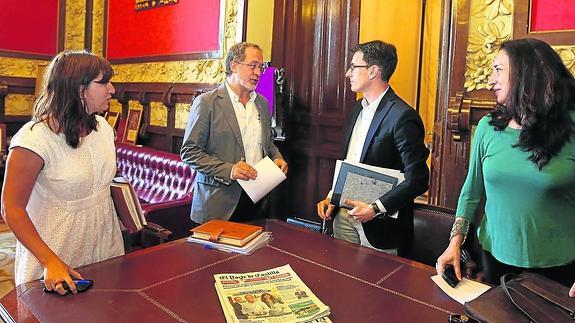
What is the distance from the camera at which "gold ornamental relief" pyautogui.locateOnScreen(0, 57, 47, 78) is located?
5582 millimetres

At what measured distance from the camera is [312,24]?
13.4 feet

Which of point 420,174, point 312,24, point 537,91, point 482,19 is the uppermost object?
point 312,24

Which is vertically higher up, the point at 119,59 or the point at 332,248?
the point at 119,59

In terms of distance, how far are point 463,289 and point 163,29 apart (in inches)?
175

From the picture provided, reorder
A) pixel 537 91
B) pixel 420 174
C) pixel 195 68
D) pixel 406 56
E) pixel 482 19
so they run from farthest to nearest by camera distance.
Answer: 1. pixel 406 56
2. pixel 195 68
3. pixel 482 19
4. pixel 420 174
5. pixel 537 91

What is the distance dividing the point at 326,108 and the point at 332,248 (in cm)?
223

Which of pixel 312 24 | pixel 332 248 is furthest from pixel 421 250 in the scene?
pixel 312 24

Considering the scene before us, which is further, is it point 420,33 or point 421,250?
point 420,33

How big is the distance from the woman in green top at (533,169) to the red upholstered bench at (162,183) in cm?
231

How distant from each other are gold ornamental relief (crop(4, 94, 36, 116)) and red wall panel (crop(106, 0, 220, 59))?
1123 millimetres

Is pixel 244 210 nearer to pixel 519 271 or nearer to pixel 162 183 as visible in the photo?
pixel 519 271

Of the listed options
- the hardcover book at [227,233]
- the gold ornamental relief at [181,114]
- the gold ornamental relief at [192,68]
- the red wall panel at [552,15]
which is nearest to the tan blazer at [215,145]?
the hardcover book at [227,233]

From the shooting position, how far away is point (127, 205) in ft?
6.00

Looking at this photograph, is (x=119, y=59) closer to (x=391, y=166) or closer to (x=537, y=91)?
(x=391, y=166)
